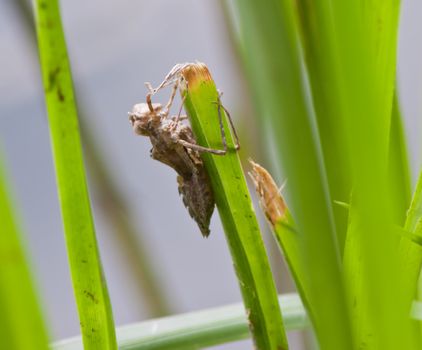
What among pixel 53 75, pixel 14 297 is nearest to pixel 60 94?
pixel 53 75

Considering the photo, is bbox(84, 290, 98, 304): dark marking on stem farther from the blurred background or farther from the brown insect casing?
the blurred background

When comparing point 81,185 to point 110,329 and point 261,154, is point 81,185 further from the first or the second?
point 261,154

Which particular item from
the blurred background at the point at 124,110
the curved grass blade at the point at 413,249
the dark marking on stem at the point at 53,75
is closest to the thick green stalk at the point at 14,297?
the dark marking on stem at the point at 53,75

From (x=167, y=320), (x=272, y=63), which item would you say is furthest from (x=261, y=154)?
(x=272, y=63)

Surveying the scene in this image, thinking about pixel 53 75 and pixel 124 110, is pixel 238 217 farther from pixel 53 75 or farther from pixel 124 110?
pixel 124 110

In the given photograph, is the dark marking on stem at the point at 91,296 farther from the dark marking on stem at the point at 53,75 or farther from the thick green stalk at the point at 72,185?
the dark marking on stem at the point at 53,75
